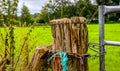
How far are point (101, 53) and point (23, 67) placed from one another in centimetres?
142

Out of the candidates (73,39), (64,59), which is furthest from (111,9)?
(64,59)

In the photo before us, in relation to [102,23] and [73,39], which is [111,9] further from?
[73,39]

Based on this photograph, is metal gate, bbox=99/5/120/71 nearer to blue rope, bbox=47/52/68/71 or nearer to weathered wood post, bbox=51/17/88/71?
weathered wood post, bbox=51/17/88/71

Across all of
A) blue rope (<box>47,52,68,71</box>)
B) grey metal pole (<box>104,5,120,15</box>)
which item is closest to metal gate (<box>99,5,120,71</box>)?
grey metal pole (<box>104,5,120,15</box>)

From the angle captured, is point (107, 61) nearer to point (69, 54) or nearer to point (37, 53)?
point (37, 53)

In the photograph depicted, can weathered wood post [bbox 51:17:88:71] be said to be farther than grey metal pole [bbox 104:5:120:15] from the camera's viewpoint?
No

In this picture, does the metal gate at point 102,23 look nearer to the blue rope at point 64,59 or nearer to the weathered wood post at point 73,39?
the weathered wood post at point 73,39

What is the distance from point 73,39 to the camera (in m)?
4.50

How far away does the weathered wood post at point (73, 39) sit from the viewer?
14.7 ft

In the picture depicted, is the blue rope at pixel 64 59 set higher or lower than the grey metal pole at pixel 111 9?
lower

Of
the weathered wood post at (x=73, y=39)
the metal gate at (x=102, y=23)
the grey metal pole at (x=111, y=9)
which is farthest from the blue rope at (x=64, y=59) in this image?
the grey metal pole at (x=111, y=9)

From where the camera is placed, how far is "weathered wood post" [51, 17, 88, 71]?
14.7ft

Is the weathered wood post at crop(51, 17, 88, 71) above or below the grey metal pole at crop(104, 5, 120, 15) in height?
below

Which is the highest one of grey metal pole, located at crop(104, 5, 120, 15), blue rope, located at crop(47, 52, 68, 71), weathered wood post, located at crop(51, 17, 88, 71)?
grey metal pole, located at crop(104, 5, 120, 15)
